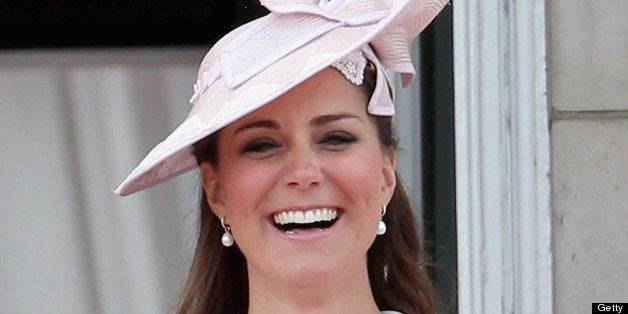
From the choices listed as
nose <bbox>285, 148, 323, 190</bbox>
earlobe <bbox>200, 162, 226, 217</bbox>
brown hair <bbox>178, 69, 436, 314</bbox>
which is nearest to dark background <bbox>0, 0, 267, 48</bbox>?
brown hair <bbox>178, 69, 436, 314</bbox>

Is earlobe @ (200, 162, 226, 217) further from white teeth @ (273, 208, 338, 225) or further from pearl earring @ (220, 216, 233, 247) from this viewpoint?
white teeth @ (273, 208, 338, 225)

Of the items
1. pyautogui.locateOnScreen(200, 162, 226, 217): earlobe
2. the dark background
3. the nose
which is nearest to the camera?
the nose

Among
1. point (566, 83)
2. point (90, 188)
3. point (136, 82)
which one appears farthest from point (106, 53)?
point (566, 83)

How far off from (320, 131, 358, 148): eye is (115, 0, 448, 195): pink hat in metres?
0.06

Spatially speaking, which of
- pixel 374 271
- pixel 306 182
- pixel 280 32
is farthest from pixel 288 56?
pixel 374 271

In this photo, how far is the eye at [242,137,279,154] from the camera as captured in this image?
153 centimetres

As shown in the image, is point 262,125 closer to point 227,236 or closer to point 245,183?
point 245,183

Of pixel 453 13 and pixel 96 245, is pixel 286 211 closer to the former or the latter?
pixel 453 13

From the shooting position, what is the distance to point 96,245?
3.26 m

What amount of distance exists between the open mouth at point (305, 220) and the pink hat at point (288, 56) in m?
0.13

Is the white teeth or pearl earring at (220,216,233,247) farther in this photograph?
pearl earring at (220,216,233,247)

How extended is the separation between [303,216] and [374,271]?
299 mm

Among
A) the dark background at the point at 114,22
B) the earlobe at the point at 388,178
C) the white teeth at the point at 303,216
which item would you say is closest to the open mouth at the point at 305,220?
the white teeth at the point at 303,216

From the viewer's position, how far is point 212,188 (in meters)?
1.62
